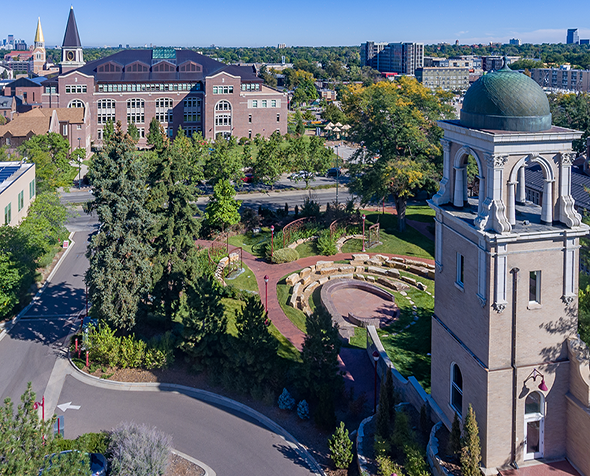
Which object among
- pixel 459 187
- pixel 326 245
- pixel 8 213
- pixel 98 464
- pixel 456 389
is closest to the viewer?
pixel 459 187

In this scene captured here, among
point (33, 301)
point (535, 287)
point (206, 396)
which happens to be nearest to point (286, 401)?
point (206, 396)

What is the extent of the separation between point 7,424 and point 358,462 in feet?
37.6

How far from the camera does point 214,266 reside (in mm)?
41156

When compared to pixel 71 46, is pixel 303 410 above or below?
below

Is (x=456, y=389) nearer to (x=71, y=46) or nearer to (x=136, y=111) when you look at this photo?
(x=136, y=111)

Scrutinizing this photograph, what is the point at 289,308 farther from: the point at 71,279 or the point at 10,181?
the point at 10,181

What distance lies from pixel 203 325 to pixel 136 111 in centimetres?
7997

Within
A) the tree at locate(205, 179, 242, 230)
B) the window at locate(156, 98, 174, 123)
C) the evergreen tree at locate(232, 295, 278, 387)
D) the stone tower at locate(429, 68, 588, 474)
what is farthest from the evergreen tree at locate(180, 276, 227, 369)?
the window at locate(156, 98, 174, 123)

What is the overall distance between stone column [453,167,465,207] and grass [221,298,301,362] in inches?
501

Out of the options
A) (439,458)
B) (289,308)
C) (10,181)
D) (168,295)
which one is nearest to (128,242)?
(168,295)

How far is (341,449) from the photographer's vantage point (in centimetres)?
2116

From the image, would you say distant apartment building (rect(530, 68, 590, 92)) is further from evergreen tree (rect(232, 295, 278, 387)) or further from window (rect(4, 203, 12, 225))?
evergreen tree (rect(232, 295, 278, 387))

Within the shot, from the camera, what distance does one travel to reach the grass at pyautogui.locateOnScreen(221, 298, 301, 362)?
3006cm

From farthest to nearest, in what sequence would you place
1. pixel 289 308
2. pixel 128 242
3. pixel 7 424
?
1. pixel 289 308
2. pixel 128 242
3. pixel 7 424
